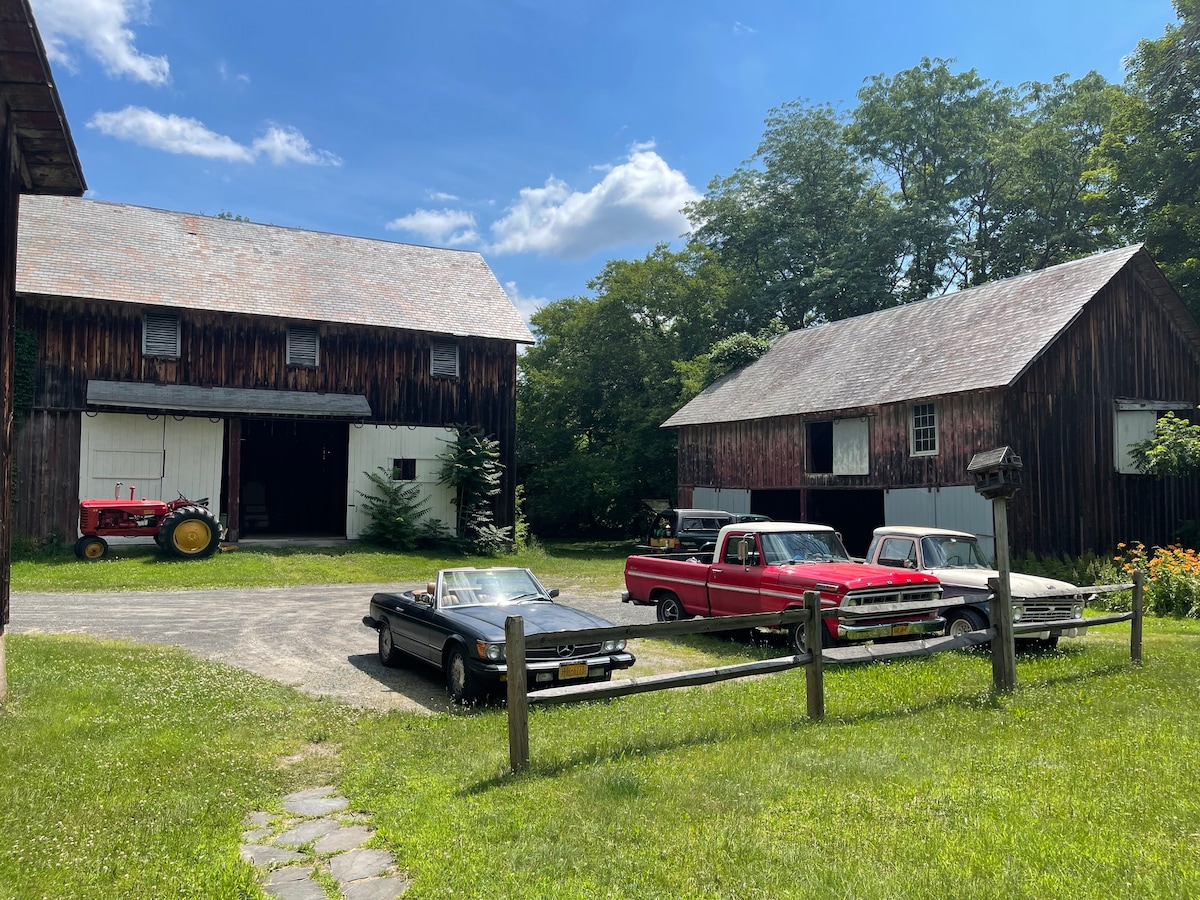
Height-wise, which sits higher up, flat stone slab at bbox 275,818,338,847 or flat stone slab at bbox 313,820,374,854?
flat stone slab at bbox 313,820,374,854

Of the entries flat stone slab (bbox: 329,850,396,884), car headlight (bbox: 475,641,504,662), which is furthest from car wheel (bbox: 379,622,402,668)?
flat stone slab (bbox: 329,850,396,884)

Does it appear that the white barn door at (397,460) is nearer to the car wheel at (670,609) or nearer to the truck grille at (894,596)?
the car wheel at (670,609)

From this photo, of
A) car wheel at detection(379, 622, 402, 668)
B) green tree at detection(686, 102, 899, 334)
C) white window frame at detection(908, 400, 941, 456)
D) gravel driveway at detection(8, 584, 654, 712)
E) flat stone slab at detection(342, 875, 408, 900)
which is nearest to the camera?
flat stone slab at detection(342, 875, 408, 900)

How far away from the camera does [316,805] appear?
584 cm

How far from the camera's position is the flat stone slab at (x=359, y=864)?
469 centimetres

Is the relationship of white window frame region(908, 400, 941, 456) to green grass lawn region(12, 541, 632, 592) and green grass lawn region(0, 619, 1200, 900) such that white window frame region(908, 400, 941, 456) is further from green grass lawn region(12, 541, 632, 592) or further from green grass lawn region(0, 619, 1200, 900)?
green grass lawn region(0, 619, 1200, 900)

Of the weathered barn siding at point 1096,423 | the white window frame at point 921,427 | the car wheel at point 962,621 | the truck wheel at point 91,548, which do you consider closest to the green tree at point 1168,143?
the weathered barn siding at point 1096,423

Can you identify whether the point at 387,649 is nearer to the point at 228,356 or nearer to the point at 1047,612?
the point at 1047,612

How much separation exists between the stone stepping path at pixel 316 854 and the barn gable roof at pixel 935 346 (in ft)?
62.0

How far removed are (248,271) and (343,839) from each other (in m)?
25.4

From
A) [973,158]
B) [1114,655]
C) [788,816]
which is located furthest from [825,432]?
[973,158]

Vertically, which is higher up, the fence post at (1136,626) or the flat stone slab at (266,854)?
the fence post at (1136,626)

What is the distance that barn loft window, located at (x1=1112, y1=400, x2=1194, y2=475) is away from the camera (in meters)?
22.5

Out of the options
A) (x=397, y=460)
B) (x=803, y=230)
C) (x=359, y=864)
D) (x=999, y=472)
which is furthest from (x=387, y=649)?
(x=803, y=230)
